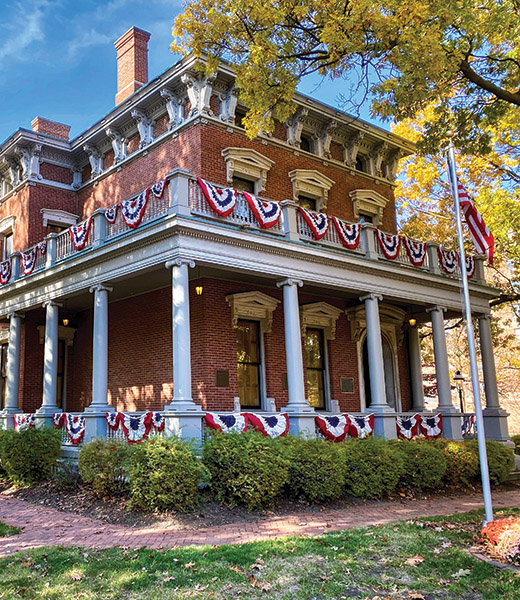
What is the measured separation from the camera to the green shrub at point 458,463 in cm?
1432

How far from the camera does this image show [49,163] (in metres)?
20.1

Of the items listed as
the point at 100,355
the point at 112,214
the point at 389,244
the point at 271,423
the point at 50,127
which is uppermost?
the point at 50,127

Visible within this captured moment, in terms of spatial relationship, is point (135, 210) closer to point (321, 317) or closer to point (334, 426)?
point (321, 317)

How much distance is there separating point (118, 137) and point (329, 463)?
40.2ft

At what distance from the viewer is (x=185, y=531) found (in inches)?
371

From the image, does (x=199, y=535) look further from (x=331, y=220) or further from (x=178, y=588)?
(x=331, y=220)

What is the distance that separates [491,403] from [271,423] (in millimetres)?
9393

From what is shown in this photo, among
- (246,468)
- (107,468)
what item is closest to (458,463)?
(246,468)

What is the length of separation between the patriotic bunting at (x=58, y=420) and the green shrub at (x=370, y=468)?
7466mm

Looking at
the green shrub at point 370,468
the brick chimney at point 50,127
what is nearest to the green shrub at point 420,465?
A: the green shrub at point 370,468

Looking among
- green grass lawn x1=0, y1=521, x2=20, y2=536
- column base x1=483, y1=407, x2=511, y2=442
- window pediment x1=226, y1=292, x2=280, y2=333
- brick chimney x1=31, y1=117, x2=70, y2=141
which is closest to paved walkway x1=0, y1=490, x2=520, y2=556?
green grass lawn x1=0, y1=521, x2=20, y2=536

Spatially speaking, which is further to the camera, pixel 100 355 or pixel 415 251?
pixel 415 251

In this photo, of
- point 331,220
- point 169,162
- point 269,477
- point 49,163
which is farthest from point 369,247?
point 49,163

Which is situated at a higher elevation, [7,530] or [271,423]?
[271,423]
